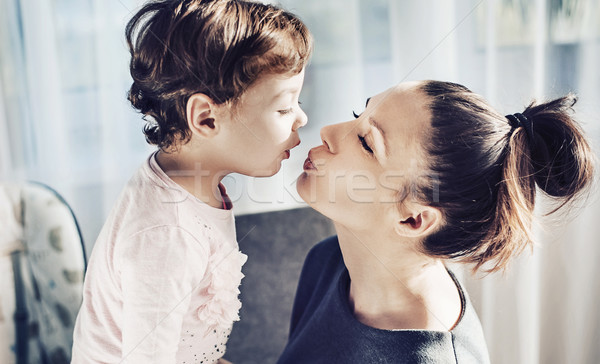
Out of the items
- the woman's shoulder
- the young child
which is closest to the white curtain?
the woman's shoulder

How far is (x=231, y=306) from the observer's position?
88 centimetres

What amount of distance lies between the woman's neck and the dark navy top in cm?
3

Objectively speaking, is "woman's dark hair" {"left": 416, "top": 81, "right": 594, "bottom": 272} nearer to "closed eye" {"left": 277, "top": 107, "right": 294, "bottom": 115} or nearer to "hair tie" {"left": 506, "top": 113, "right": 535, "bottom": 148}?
"hair tie" {"left": 506, "top": 113, "right": 535, "bottom": 148}

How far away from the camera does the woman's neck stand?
0.84 meters

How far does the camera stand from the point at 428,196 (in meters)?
0.79

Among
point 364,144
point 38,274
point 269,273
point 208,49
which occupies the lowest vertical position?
point 269,273

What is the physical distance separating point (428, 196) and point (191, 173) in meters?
0.40

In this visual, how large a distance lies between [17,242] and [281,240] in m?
0.62

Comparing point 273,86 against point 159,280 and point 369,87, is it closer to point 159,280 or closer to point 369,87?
point 159,280

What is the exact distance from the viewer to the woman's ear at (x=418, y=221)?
79 centimetres

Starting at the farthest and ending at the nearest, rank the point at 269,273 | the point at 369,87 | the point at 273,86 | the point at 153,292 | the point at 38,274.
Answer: the point at 269,273 → the point at 369,87 → the point at 38,274 → the point at 273,86 → the point at 153,292

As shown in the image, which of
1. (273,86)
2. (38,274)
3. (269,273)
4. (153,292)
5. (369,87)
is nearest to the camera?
(153,292)

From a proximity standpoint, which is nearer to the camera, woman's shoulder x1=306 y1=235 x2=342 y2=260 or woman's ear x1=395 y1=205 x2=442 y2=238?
woman's ear x1=395 y1=205 x2=442 y2=238

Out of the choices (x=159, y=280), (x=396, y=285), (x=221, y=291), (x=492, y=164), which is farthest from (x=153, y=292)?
(x=492, y=164)
